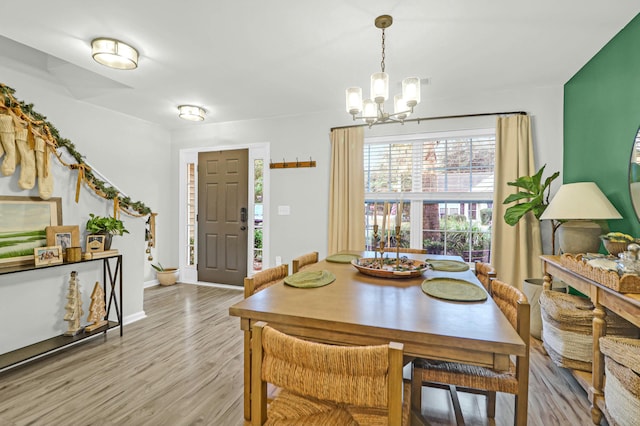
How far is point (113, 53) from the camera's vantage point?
233 cm

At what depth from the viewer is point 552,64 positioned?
8.84 ft

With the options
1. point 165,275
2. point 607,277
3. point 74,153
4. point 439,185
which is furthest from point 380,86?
point 165,275

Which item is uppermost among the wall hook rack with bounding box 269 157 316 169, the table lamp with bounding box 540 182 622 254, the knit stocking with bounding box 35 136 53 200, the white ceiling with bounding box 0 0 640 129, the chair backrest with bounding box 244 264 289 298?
the white ceiling with bounding box 0 0 640 129

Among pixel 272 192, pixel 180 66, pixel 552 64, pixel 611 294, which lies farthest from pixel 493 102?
pixel 180 66

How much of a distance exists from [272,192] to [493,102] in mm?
2895

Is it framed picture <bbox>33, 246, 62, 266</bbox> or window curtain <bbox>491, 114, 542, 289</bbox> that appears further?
window curtain <bbox>491, 114, 542, 289</bbox>

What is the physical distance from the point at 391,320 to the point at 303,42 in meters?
2.14

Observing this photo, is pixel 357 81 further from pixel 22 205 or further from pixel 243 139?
pixel 22 205

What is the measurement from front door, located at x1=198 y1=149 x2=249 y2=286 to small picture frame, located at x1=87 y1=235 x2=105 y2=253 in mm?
2004

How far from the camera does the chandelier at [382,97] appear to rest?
1905 mm

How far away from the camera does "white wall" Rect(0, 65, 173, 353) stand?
230 centimetres

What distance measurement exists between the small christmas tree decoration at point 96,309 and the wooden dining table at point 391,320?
2041 millimetres

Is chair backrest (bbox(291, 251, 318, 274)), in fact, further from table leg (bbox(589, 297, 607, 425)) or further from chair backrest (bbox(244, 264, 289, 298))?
table leg (bbox(589, 297, 607, 425))

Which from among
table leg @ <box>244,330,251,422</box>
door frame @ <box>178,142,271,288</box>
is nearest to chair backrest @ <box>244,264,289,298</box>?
table leg @ <box>244,330,251,422</box>
